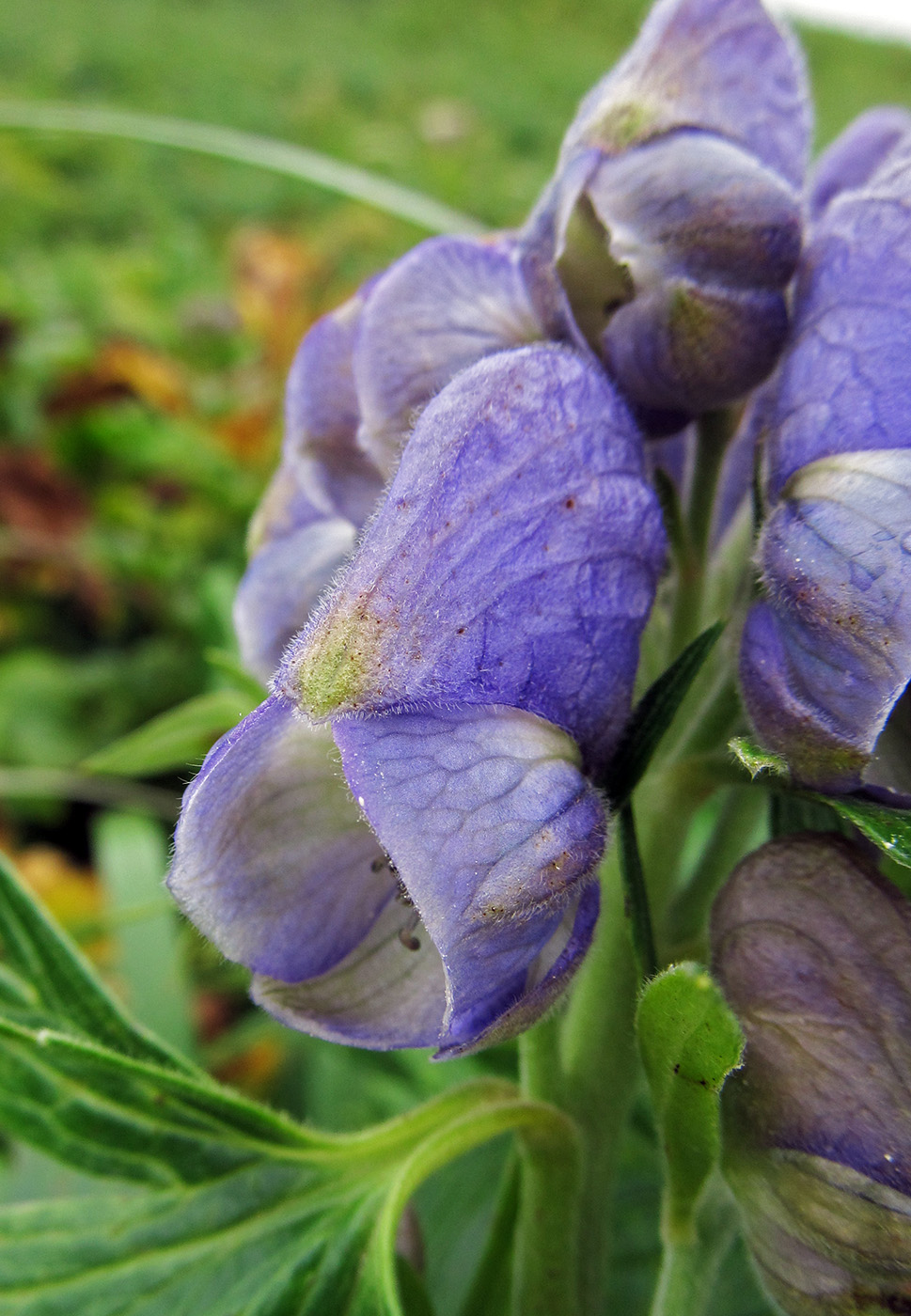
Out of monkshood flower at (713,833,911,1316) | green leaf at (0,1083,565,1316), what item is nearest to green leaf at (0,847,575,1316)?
green leaf at (0,1083,565,1316)

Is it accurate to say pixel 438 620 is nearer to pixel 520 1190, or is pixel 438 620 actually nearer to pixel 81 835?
pixel 520 1190

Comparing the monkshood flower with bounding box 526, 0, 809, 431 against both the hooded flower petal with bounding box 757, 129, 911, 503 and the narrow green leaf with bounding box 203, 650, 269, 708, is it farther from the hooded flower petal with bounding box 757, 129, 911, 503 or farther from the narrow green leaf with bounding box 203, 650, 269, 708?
the narrow green leaf with bounding box 203, 650, 269, 708

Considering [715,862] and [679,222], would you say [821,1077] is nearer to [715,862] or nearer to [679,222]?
[715,862]

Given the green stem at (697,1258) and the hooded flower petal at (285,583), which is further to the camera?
the hooded flower petal at (285,583)

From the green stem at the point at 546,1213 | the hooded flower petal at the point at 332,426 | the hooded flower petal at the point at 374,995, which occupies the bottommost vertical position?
the green stem at the point at 546,1213

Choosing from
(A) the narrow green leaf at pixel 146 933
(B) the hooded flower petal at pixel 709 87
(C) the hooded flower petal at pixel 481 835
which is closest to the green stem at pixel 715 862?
(C) the hooded flower petal at pixel 481 835

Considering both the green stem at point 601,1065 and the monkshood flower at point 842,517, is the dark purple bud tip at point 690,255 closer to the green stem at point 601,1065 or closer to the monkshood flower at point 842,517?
the monkshood flower at point 842,517

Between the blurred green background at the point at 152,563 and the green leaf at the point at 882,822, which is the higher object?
the green leaf at the point at 882,822

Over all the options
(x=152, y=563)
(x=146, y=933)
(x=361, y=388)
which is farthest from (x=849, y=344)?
(x=152, y=563)
